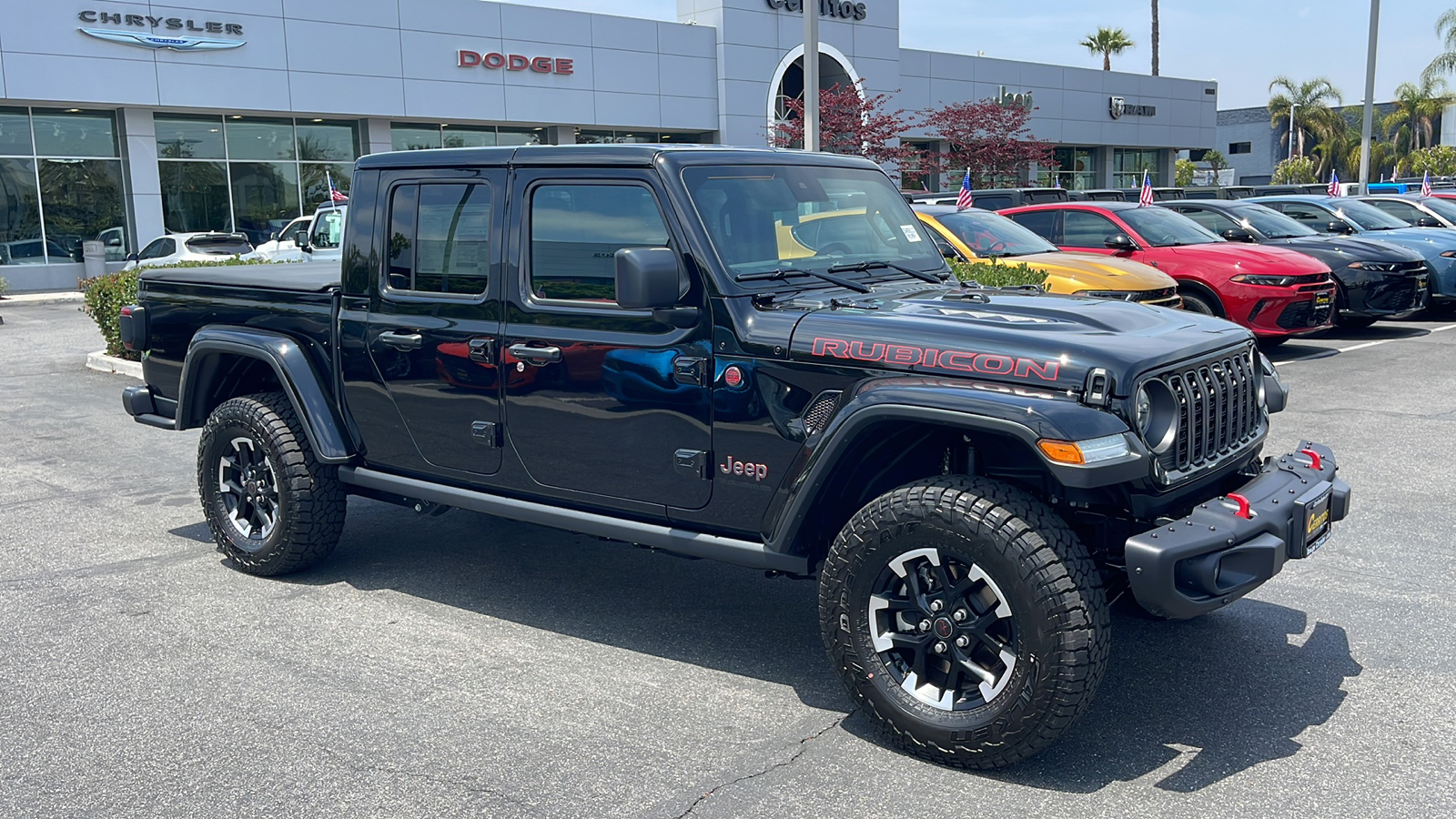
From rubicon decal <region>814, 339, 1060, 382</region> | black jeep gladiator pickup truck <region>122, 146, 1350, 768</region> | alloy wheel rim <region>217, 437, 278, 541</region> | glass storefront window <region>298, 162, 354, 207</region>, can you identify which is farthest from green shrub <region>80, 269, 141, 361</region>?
glass storefront window <region>298, 162, 354, 207</region>

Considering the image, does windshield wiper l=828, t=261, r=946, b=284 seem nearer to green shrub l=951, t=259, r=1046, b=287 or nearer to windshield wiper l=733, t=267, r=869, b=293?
windshield wiper l=733, t=267, r=869, b=293

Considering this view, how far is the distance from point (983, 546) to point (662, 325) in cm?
147

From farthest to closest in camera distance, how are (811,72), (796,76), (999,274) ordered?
1. (796,76)
2. (811,72)
3. (999,274)

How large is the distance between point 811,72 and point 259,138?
18827 millimetres

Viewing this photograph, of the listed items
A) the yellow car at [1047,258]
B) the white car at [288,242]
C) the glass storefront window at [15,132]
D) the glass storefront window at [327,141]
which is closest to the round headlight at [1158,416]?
the yellow car at [1047,258]

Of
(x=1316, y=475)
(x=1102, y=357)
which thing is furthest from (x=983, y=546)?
(x=1316, y=475)

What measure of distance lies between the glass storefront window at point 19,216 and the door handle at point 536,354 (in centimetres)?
2612

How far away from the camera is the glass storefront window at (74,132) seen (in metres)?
26.1

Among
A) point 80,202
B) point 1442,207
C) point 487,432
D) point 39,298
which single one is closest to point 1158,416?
point 487,432

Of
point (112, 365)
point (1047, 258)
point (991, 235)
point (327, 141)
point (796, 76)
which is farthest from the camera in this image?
point (796, 76)

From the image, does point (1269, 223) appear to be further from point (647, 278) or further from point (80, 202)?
point (80, 202)

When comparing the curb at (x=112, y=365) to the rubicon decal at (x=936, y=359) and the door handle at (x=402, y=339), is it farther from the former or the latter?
the rubicon decal at (x=936, y=359)

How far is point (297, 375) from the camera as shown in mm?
5512

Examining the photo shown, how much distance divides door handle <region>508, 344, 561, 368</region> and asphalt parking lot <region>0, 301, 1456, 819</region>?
3.79 ft
